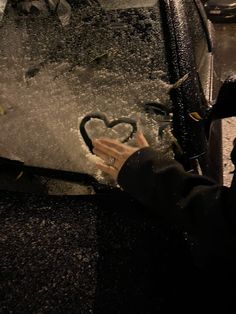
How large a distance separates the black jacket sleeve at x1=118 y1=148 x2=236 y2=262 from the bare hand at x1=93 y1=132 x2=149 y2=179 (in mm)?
37

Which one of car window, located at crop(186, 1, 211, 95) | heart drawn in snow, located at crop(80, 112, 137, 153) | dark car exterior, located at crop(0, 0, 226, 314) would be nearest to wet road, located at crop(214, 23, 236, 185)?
car window, located at crop(186, 1, 211, 95)

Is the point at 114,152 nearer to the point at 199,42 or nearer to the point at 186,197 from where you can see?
the point at 186,197

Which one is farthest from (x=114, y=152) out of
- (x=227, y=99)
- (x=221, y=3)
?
(x=221, y=3)

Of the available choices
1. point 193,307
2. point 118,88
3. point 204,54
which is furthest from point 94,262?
point 204,54

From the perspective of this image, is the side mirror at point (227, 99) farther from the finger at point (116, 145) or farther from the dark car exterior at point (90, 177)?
the finger at point (116, 145)

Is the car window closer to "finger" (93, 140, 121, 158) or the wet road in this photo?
"finger" (93, 140, 121, 158)

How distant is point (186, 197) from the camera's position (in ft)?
4.19

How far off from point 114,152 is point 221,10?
3.60 meters

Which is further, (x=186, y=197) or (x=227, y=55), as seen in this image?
(x=227, y=55)

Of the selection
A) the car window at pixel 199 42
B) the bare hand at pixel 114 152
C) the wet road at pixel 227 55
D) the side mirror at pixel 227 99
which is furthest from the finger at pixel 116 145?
the wet road at pixel 227 55

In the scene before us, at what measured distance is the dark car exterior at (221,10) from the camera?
13.7 ft

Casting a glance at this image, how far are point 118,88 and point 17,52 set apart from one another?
585 mm

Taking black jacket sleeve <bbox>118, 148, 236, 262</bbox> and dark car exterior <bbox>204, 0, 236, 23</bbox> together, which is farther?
dark car exterior <bbox>204, 0, 236, 23</bbox>

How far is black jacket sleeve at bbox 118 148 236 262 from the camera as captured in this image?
117 centimetres
